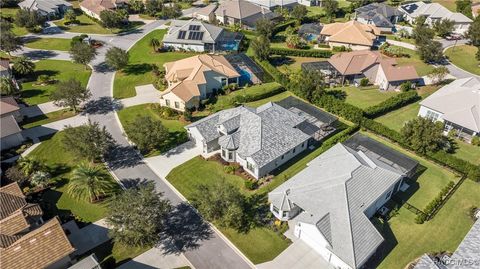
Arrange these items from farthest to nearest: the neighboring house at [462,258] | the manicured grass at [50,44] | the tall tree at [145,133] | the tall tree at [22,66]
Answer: the manicured grass at [50,44] → the tall tree at [22,66] → the tall tree at [145,133] → the neighboring house at [462,258]

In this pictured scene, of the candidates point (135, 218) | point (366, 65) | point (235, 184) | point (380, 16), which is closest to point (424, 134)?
point (366, 65)

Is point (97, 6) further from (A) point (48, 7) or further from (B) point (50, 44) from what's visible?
(B) point (50, 44)

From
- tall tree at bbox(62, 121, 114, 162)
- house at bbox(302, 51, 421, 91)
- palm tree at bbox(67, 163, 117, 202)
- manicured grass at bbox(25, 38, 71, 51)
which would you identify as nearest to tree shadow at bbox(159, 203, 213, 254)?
palm tree at bbox(67, 163, 117, 202)

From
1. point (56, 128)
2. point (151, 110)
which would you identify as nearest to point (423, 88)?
point (151, 110)

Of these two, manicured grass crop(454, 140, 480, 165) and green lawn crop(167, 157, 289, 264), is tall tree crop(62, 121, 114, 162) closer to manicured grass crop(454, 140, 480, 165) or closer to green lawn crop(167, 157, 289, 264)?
green lawn crop(167, 157, 289, 264)

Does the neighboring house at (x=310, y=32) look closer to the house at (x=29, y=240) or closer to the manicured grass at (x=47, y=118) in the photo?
the manicured grass at (x=47, y=118)

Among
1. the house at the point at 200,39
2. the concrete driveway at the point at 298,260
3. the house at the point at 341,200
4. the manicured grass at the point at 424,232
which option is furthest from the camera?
the house at the point at 200,39

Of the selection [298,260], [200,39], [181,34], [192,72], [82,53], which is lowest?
[298,260]

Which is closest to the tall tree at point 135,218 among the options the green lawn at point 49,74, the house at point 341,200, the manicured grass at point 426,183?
the house at point 341,200
